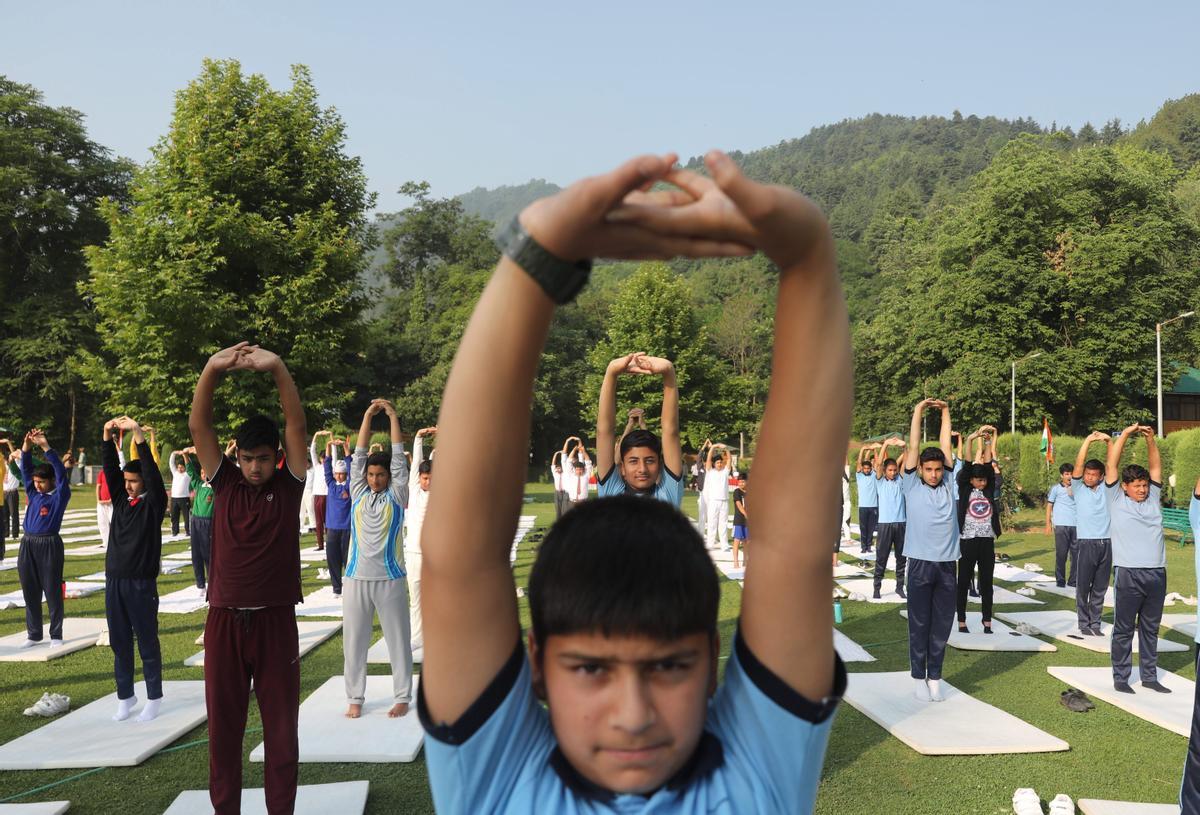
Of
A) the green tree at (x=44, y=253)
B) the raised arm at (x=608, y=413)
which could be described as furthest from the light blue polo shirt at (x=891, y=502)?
the green tree at (x=44, y=253)

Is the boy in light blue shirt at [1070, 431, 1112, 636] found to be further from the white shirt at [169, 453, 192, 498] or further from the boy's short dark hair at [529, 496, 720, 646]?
the white shirt at [169, 453, 192, 498]

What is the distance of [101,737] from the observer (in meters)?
6.39

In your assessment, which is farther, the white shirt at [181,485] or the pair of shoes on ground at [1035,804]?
the white shirt at [181,485]

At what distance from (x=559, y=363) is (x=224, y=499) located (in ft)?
151

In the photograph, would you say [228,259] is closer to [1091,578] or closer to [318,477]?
[318,477]

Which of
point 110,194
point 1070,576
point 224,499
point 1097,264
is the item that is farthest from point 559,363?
point 224,499

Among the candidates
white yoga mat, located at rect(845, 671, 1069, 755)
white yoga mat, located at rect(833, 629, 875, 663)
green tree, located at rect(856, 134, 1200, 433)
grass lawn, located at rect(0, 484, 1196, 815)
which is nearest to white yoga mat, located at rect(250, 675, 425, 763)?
grass lawn, located at rect(0, 484, 1196, 815)

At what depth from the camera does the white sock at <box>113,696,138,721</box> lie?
679 cm

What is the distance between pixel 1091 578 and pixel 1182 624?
6.31 feet

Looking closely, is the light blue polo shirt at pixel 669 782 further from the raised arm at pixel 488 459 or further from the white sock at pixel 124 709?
the white sock at pixel 124 709

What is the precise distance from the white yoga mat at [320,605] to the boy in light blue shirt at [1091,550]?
370 inches

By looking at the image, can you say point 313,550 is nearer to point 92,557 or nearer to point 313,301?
point 92,557

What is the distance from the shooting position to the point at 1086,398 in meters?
36.1

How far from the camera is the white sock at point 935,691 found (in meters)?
7.37
